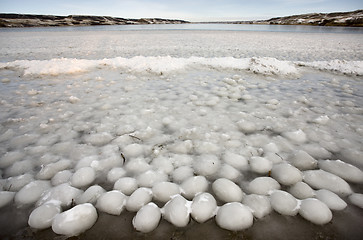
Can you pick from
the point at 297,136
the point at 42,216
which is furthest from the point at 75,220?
the point at 297,136

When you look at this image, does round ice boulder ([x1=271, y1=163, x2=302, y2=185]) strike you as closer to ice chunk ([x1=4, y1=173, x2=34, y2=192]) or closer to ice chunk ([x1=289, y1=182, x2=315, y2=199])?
ice chunk ([x1=289, y1=182, x2=315, y2=199])

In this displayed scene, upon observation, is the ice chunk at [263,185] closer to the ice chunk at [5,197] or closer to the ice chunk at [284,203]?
the ice chunk at [284,203]

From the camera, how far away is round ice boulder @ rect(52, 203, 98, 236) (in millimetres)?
962

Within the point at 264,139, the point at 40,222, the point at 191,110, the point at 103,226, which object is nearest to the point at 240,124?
the point at 264,139

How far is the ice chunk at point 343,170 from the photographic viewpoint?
1.29 metres

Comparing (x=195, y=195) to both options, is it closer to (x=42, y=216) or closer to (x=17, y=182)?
(x=42, y=216)

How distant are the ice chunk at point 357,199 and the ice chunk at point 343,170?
0.16 m

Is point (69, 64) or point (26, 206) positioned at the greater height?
point (69, 64)

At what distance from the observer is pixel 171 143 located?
1.74 metres

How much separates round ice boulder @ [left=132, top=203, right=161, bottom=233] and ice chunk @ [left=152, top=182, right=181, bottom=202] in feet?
0.34

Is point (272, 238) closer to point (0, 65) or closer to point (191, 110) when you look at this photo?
point (191, 110)

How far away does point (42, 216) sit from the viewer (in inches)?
39.9

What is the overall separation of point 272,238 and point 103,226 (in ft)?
2.85

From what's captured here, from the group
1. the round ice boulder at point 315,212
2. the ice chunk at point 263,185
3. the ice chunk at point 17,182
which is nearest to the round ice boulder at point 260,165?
the ice chunk at point 263,185
